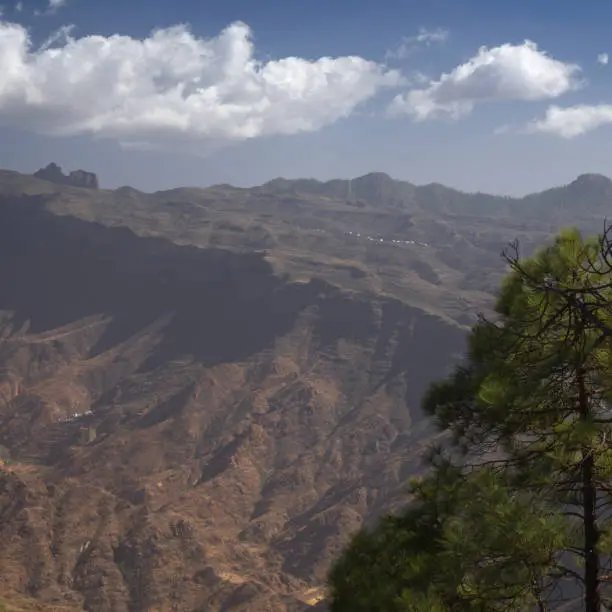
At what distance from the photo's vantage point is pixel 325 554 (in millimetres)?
83062

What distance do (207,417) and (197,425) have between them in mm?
3286

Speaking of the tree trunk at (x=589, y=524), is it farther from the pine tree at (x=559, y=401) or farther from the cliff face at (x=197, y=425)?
the cliff face at (x=197, y=425)

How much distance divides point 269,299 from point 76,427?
5530cm

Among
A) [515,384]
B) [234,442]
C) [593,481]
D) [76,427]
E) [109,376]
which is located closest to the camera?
[593,481]

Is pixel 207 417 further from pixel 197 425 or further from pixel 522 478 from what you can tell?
pixel 522 478

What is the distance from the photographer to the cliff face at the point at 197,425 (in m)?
77.1

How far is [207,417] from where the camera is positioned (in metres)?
124

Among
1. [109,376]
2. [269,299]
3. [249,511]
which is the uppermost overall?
[269,299]

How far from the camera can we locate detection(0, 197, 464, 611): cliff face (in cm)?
7712

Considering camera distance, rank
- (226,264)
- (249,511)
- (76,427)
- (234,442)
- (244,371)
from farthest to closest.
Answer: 1. (226,264)
2. (244,371)
3. (76,427)
4. (234,442)
5. (249,511)

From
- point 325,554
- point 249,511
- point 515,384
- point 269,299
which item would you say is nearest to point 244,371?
point 269,299

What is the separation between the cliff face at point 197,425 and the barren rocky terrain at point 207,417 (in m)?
0.35

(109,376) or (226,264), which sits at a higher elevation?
(226,264)

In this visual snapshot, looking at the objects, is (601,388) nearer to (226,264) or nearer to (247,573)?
(247,573)
